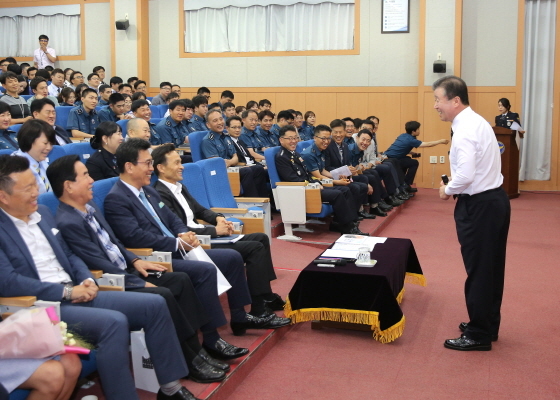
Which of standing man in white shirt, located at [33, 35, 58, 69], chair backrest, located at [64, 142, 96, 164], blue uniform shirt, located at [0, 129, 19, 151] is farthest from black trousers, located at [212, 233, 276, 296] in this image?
standing man in white shirt, located at [33, 35, 58, 69]

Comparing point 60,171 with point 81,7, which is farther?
point 81,7

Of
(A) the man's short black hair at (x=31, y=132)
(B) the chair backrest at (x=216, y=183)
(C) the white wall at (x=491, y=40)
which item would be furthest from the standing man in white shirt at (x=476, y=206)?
(C) the white wall at (x=491, y=40)

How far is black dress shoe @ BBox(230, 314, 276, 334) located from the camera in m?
3.19

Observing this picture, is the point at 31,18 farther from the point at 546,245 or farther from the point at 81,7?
the point at 546,245

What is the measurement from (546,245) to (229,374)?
12.8ft

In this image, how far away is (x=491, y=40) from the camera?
350 inches

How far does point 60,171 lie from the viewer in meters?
2.61

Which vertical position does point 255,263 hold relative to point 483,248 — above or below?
below

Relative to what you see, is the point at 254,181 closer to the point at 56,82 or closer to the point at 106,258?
the point at 106,258

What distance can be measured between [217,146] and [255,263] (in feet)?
8.82

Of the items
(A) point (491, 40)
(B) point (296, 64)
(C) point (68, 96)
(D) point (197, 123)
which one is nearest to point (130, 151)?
(D) point (197, 123)

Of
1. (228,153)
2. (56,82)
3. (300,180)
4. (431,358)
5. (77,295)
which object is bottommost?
(431,358)

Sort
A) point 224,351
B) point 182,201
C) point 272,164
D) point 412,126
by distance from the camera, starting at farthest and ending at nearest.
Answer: point 412,126
point 272,164
point 182,201
point 224,351

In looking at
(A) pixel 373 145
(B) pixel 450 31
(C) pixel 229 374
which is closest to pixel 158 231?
(C) pixel 229 374
